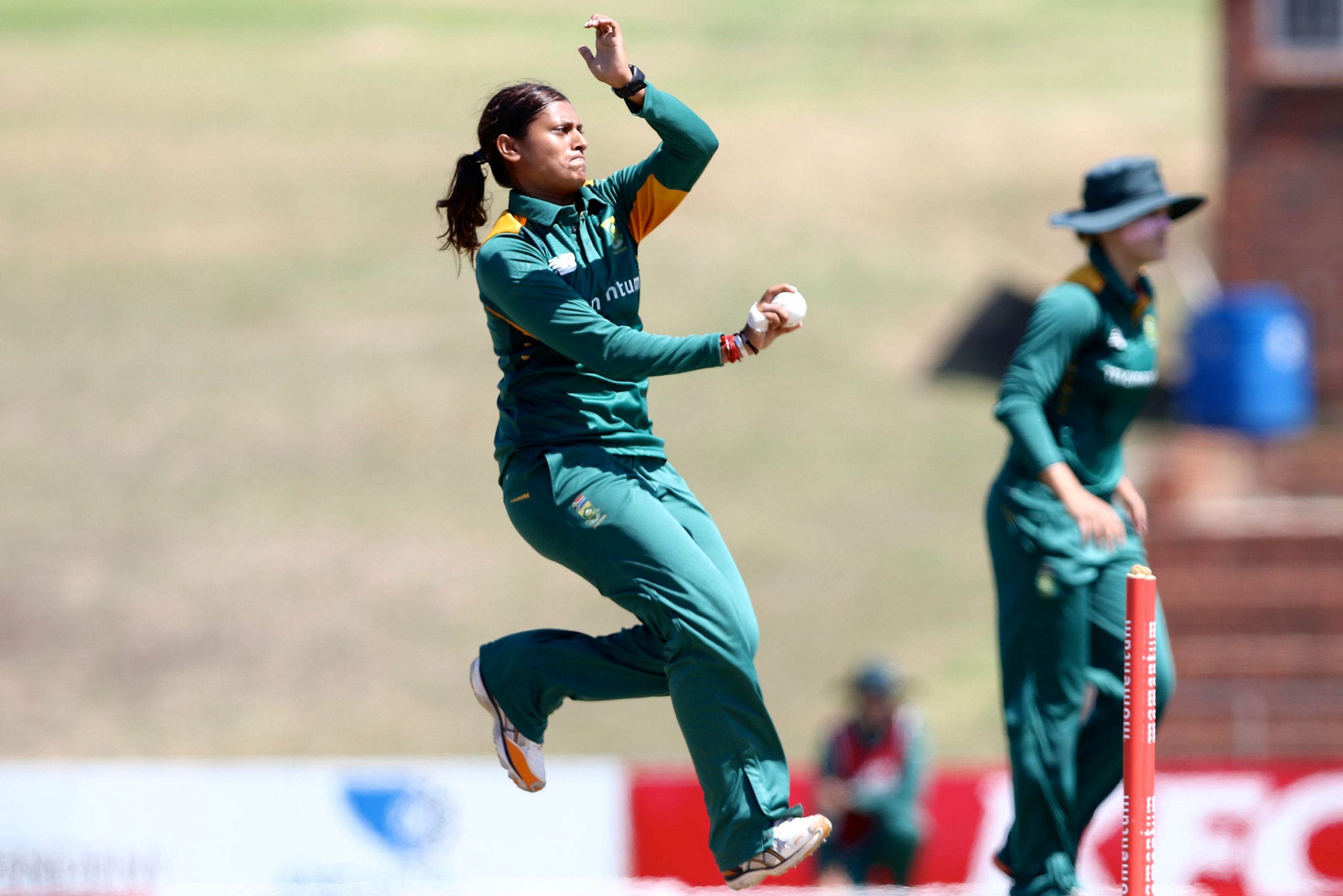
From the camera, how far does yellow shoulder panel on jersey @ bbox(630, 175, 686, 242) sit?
15.8 feet

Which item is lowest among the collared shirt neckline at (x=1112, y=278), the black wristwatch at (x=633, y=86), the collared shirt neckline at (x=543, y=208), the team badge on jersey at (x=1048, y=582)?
the team badge on jersey at (x=1048, y=582)

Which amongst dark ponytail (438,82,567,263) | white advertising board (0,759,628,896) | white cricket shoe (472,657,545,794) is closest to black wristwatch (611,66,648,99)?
dark ponytail (438,82,567,263)

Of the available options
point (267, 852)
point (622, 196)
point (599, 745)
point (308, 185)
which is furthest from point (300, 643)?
point (308, 185)

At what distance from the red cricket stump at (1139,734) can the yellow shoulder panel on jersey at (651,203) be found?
162 cm

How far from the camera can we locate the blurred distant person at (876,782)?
10.0 metres

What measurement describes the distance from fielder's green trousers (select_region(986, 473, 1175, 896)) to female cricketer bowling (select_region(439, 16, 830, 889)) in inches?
44.8

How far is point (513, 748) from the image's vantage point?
16.4ft

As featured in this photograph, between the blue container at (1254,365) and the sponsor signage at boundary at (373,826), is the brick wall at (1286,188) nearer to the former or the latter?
the blue container at (1254,365)

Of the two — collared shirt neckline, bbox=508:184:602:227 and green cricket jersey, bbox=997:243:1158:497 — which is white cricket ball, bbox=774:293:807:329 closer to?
collared shirt neckline, bbox=508:184:602:227

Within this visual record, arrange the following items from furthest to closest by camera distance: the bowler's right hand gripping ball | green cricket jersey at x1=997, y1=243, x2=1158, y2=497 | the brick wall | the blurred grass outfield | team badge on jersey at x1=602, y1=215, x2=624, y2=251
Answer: the brick wall
the blurred grass outfield
green cricket jersey at x1=997, y1=243, x2=1158, y2=497
team badge on jersey at x1=602, y1=215, x2=624, y2=251
the bowler's right hand gripping ball

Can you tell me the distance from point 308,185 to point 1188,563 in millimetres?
23056

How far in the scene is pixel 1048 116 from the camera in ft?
121

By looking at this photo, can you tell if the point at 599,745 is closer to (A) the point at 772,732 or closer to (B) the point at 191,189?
(A) the point at 772,732

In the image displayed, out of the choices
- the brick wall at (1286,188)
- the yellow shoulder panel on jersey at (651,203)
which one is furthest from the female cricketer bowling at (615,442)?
the brick wall at (1286,188)
